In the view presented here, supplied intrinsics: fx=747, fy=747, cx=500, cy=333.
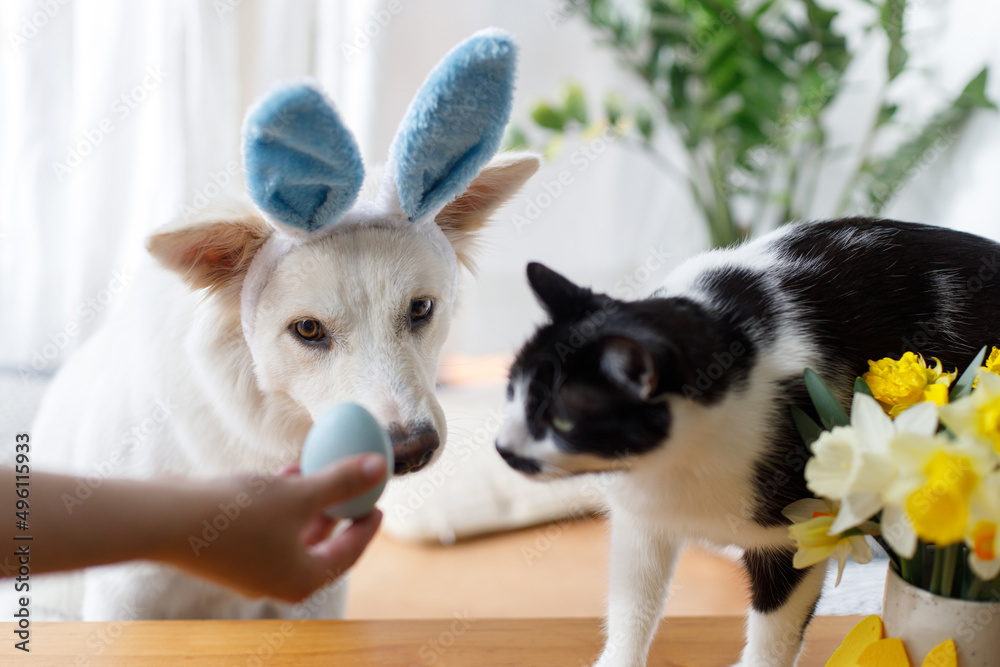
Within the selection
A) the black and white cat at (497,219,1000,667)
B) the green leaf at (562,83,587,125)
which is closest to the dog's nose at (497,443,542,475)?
the black and white cat at (497,219,1000,667)

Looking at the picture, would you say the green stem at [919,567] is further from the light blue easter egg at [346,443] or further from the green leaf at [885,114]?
the green leaf at [885,114]

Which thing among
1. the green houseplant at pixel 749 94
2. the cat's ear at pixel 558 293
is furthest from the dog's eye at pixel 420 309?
the green houseplant at pixel 749 94

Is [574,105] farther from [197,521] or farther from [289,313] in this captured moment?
[197,521]

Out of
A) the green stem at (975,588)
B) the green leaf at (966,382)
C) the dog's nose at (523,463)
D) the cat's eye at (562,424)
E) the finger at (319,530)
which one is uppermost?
the green leaf at (966,382)

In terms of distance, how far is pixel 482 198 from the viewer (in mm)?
962

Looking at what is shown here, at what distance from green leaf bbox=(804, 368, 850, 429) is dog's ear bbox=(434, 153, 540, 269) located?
0.42 metres

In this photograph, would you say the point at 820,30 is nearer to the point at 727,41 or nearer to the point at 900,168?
the point at 727,41

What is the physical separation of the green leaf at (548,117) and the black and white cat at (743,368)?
4.70ft

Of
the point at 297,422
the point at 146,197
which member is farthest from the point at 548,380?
the point at 146,197

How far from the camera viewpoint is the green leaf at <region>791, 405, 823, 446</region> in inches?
25.9

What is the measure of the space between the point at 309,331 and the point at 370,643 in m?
0.36

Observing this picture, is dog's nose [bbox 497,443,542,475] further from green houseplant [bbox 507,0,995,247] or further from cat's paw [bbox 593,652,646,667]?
green houseplant [bbox 507,0,995,247]

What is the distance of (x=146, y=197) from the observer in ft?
6.12

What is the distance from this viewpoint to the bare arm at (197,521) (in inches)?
23.2
